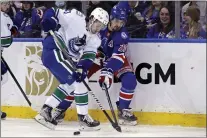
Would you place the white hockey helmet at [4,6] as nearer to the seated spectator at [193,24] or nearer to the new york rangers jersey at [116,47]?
the new york rangers jersey at [116,47]

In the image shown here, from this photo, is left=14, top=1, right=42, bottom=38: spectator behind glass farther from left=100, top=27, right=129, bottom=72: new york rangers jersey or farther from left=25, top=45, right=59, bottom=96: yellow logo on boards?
left=100, top=27, right=129, bottom=72: new york rangers jersey

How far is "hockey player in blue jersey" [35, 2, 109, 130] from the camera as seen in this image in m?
3.92

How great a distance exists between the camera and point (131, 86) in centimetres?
419

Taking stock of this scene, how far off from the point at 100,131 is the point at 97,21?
75 cm

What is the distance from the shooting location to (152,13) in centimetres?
451

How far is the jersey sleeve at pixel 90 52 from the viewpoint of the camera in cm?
402

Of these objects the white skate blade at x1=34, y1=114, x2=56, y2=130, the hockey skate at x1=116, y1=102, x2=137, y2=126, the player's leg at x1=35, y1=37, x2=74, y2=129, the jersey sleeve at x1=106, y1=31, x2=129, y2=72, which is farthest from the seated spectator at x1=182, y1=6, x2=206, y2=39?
the white skate blade at x1=34, y1=114, x2=56, y2=130

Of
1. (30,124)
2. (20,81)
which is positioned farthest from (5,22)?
(30,124)

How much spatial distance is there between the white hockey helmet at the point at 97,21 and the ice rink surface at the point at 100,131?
2.30 feet

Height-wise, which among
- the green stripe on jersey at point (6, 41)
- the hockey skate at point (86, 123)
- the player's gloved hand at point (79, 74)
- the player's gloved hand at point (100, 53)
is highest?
the green stripe on jersey at point (6, 41)

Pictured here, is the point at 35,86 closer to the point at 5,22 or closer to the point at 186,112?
the point at 5,22

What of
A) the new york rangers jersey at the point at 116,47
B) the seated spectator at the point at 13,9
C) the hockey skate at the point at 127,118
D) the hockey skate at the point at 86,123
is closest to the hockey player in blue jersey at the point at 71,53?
the hockey skate at the point at 86,123

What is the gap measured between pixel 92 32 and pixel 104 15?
0.49 ft

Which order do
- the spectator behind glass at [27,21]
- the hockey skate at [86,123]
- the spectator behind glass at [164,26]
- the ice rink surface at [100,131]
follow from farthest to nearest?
the spectator behind glass at [27,21] < the spectator behind glass at [164,26] < the hockey skate at [86,123] < the ice rink surface at [100,131]
